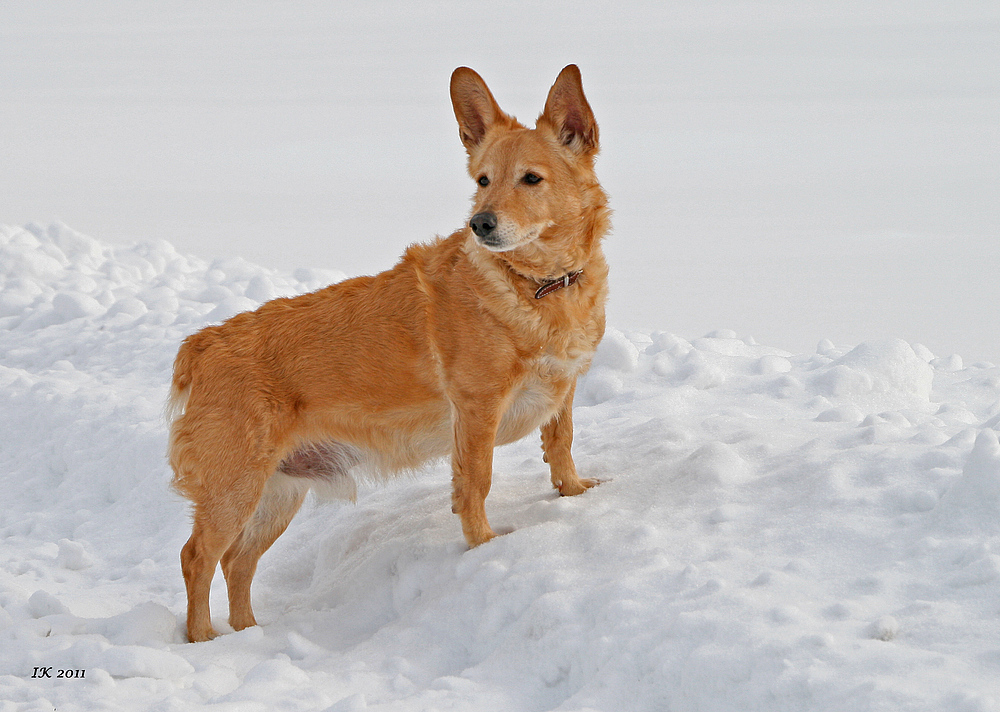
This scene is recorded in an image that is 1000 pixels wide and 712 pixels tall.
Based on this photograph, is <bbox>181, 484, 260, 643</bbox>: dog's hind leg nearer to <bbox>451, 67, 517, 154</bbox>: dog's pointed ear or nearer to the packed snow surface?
the packed snow surface

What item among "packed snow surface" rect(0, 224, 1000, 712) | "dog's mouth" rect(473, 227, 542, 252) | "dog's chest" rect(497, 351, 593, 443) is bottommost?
"packed snow surface" rect(0, 224, 1000, 712)

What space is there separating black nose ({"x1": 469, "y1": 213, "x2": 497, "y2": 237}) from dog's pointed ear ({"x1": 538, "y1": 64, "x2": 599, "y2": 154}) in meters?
0.62

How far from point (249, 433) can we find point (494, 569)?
1304 mm

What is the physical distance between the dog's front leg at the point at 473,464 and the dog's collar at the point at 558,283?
1.92ft

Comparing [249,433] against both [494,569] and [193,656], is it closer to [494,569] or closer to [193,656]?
[193,656]

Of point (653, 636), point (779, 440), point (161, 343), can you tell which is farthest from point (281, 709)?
point (161, 343)

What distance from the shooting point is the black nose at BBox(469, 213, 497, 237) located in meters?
3.72

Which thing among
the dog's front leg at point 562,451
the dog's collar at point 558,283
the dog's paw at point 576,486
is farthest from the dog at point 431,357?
the dog's paw at point 576,486

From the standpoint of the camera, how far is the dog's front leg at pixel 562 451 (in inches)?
176

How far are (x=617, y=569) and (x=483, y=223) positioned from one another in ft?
5.05

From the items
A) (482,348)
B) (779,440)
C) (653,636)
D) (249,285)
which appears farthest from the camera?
(249,285)

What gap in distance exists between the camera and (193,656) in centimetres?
361

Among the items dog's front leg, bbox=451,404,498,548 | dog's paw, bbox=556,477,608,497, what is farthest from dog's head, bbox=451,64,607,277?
dog's paw, bbox=556,477,608,497

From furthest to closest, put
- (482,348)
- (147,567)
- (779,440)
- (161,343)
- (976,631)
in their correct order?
(161,343) < (147,567) < (779,440) < (482,348) < (976,631)
